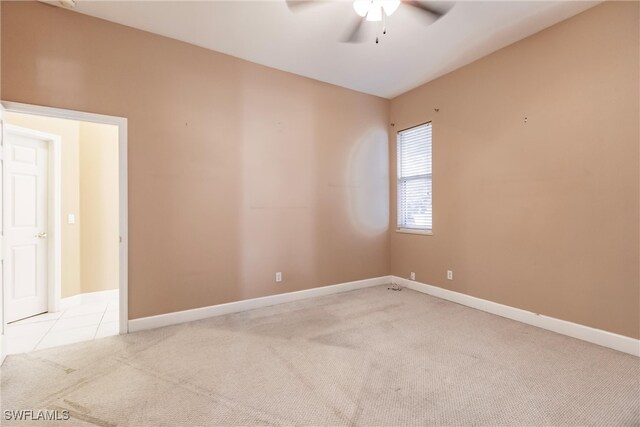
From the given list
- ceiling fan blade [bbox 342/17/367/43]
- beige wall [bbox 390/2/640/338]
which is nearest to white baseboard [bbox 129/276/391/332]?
beige wall [bbox 390/2/640/338]

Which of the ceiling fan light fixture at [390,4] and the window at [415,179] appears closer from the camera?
the ceiling fan light fixture at [390,4]

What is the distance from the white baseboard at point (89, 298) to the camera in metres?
3.75

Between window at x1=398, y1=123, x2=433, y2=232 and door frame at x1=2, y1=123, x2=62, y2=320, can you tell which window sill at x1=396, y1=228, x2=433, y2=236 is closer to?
window at x1=398, y1=123, x2=433, y2=232

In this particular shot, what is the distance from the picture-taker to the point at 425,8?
2.61m

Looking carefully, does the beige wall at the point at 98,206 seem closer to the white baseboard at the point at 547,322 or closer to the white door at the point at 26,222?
the white door at the point at 26,222

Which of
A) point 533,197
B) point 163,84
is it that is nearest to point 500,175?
point 533,197

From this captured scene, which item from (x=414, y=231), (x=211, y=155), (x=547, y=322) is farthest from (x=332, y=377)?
(x=414, y=231)

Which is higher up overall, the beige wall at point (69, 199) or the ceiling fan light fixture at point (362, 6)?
the ceiling fan light fixture at point (362, 6)

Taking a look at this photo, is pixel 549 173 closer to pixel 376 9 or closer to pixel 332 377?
pixel 376 9

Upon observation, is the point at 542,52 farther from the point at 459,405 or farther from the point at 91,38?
the point at 91,38

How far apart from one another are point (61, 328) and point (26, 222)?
1.36 m

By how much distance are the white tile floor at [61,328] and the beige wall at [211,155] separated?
1.75 feet

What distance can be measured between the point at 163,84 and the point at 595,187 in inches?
173

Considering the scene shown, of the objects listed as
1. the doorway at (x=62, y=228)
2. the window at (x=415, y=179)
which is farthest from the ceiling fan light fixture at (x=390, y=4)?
the doorway at (x=62, y=228)
